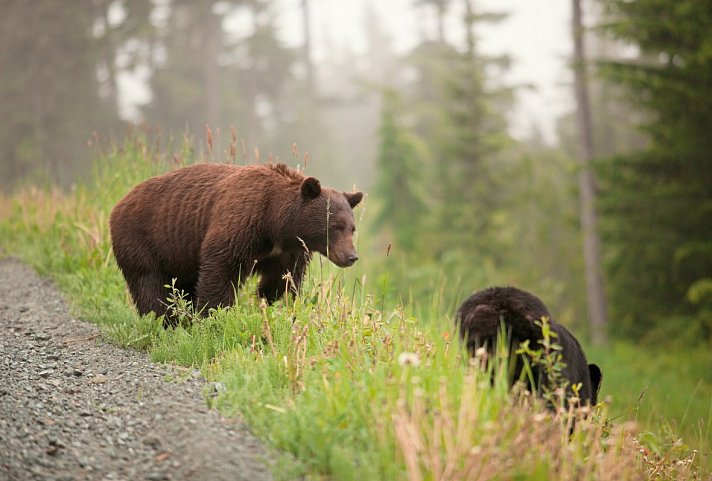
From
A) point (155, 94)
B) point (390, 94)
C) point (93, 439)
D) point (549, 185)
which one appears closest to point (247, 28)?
point (155, 94)

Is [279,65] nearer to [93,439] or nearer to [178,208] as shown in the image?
[178,208]

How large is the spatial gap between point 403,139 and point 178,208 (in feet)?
51.2

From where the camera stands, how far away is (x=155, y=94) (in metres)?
30.6

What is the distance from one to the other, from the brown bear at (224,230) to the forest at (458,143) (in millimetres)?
396

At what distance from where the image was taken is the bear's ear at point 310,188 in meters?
5.21

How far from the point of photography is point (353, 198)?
5.72m

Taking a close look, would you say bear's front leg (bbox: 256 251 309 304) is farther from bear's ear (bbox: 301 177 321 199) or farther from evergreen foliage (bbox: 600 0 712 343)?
evergreen foliage (bbox: 600 0 712 343)

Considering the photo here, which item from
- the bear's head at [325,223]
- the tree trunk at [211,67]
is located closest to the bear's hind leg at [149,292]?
the bear's head at [325,223]

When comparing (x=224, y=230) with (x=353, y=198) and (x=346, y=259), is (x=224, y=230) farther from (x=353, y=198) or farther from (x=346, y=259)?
(x=353, y=198)

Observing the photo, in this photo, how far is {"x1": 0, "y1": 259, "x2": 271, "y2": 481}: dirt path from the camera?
11.0 feet

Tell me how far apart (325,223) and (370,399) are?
2.02 meters

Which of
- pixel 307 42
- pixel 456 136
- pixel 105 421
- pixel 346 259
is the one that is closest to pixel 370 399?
pixel 105 421

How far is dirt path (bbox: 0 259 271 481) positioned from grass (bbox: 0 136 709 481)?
0.61ft

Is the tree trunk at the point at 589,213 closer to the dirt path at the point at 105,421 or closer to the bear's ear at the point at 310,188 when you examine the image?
the bear's ear at the point at 310,188
